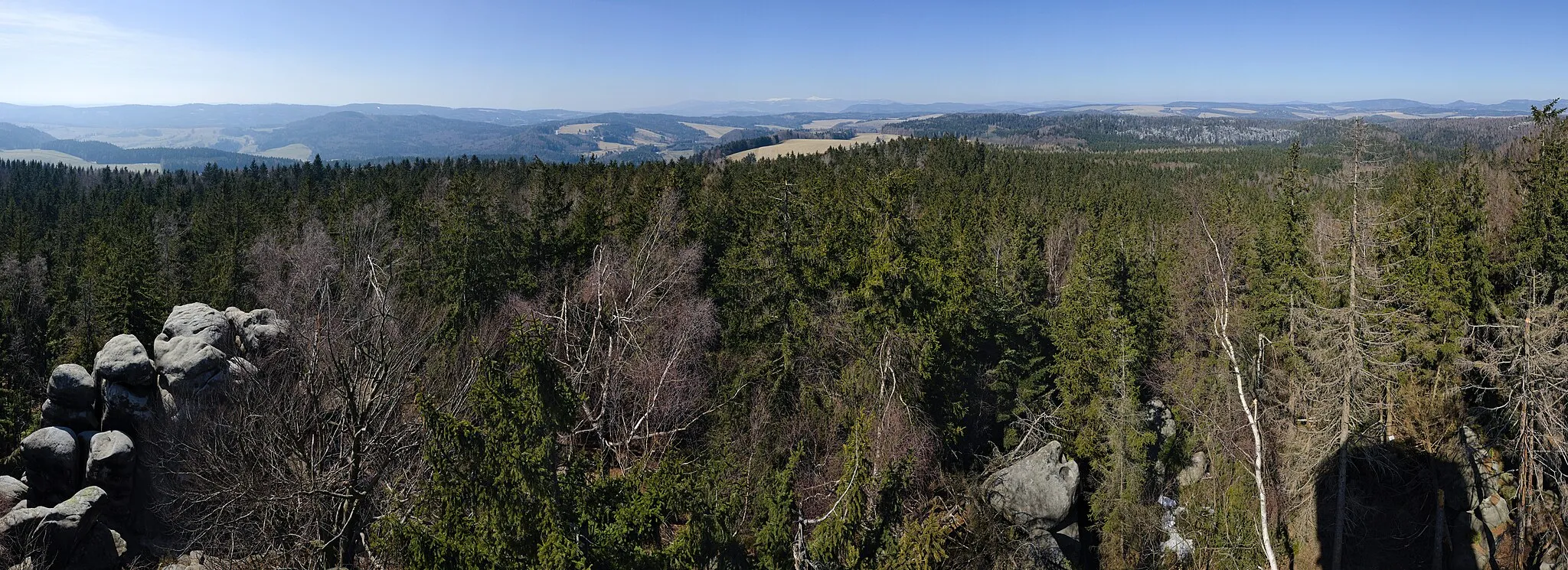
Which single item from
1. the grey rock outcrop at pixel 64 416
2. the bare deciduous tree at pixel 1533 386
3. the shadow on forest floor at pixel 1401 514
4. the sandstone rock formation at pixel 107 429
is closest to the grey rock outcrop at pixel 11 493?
the sandstone rock formation at pixel 107 429

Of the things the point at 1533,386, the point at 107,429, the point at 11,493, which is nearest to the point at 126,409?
the point at 107,429

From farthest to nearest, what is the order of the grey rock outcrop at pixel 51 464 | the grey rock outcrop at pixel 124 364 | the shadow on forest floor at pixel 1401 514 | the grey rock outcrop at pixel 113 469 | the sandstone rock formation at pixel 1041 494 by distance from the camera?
the sandstone rock formation at pixel 1041 494 < the shadow on forest floor at pixel 1401 514 < the grey rock outcrop at pixel 124 364 < the grey rock outcrop at pixel 113 469 < the grey rock outcrop at pixel 51 464

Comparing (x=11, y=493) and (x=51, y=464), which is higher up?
(x=51, y=464)

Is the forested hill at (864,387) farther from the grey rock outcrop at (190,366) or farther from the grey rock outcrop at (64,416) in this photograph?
the grey rock outcrop at (190,366)

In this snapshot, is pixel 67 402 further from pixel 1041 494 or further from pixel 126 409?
pixel 1041 494

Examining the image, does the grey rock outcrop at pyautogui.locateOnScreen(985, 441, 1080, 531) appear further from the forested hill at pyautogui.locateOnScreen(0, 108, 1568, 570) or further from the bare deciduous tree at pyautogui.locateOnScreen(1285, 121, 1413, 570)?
the bare deciduous tree at pyautogui.locateOnScreen(1285, 121, 1413, 570)

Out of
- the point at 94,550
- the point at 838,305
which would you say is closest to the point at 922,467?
the point at 838,305

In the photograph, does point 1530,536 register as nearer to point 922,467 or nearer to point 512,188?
point 922,467
